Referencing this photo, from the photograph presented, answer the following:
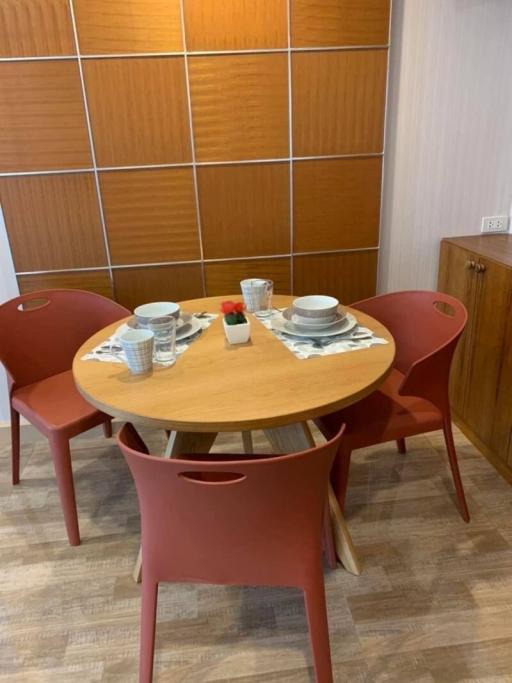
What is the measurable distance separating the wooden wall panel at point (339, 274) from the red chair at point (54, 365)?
0.90m

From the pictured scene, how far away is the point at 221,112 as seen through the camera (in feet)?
7.13

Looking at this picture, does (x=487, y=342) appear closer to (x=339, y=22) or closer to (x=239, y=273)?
(x=239, y=273)

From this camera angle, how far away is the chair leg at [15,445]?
2076mm

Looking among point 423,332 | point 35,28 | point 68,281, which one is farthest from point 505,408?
point 35,28

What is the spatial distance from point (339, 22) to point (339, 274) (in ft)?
3.61

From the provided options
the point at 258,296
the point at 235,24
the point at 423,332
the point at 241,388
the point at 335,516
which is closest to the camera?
the point at 241,388

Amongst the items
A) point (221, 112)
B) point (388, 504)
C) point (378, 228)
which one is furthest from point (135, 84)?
point (388, 504)

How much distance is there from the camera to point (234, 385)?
1.33 metres

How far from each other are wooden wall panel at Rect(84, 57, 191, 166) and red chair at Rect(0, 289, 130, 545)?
2.24ft

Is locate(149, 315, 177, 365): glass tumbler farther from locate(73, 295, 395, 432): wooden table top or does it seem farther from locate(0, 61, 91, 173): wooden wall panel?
locate(0, 61, 91, 173): wooden wall panel

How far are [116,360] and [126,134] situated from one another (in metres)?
1.19

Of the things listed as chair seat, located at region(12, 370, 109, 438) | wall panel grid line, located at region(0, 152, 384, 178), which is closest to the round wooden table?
chair seat, located at region(12, 370, 109, 438)

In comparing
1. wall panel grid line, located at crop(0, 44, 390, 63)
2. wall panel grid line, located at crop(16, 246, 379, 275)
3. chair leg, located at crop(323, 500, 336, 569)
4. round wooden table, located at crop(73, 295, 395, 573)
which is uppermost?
wall panel grid line, located at crop(0, 44, 390, 63)

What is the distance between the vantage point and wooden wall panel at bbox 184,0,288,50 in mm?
2023
